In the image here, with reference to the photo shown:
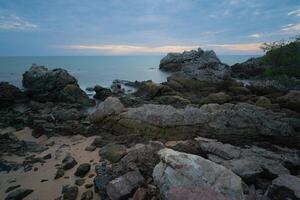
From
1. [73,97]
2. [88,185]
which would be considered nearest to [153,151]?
[88,185]

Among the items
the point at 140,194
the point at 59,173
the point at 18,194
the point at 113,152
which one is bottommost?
the point at 18,194

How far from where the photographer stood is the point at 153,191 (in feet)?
22.3

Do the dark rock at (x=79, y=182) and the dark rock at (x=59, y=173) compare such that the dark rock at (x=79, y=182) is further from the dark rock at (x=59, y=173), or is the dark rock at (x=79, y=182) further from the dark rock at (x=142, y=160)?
the dark rock at (x=142, y=160)

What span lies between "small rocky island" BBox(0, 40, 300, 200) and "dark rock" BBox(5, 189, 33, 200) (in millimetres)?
32

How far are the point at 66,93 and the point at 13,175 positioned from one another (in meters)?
15.3

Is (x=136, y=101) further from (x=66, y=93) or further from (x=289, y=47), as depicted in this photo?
(x=289, y=47)

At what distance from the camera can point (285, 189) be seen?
19.0 ft

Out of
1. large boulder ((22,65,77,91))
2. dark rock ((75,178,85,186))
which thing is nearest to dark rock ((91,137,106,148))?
dark rock ((75,178,85,186))

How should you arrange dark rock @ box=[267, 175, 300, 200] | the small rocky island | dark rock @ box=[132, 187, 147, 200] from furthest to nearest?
dark rock @ box=[132, 187, 147, 200], the small rocky island, dark rock @ box=[267, 175, 300, 200]

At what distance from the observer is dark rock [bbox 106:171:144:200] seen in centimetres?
668

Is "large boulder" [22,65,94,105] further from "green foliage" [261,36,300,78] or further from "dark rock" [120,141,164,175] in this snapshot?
"green foliage" [261,36,300,78]

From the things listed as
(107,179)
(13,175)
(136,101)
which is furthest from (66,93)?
(107,179)

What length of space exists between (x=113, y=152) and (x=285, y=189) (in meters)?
6.58

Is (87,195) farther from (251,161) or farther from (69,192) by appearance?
(251,161)
